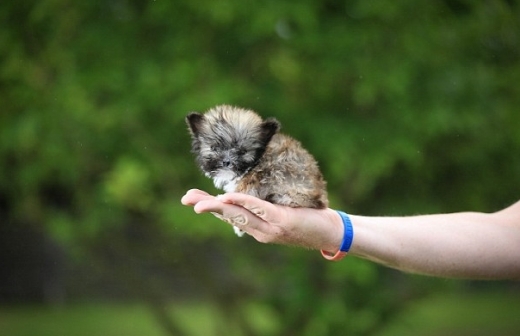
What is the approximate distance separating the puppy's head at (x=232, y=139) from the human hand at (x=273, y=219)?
4.6 inches

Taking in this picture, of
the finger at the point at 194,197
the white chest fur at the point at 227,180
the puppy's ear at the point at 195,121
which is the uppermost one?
the puppy's ear at the point at 195,121

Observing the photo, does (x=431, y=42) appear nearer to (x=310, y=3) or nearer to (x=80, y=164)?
(x=310, y=3)

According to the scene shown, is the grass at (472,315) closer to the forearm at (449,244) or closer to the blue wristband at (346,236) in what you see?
the forearm at (449,244)

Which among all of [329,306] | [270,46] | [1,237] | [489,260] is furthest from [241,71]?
[1,237]

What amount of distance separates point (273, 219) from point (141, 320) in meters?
13.8

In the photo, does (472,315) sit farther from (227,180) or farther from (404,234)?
(227,180)

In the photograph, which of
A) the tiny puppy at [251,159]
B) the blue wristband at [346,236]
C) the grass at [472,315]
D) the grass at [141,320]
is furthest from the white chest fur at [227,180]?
the grass at [472,315]

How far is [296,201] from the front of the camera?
2543 mm

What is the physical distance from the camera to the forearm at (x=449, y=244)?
2.87 metres

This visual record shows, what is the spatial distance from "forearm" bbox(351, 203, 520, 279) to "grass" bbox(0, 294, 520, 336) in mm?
9364

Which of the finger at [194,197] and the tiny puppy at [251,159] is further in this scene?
the tiny puppy at [251,159]

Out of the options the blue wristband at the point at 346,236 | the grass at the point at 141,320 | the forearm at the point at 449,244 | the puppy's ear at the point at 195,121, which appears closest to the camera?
the puppy's ear at the point at 195,121

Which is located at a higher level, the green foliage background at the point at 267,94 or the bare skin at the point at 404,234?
the green foliage background at the point at 267,94

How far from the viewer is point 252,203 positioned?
2.38 metres
